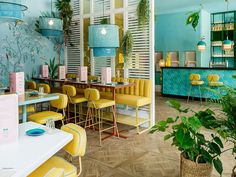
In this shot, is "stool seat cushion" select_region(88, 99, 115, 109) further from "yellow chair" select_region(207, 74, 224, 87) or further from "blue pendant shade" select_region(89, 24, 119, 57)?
"yellow chair" select_region(207, 74, 224, 87)

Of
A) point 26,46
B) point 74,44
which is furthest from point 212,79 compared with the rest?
point 26,46

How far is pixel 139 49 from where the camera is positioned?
18.6ft

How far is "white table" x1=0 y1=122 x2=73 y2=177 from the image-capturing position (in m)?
1.43

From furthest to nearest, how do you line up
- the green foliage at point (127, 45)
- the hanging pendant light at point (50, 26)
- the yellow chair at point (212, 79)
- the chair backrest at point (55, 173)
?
the yellow chair at point (212, 79) < the hanging pendant light at point (50, 26) < the green foliage at point (127, 45) < the chair backrest at point (55, 173)

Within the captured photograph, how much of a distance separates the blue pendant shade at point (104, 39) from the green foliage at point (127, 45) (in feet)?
3.51

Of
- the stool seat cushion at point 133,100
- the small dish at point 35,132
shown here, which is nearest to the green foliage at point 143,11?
the stool seat cushion at point 133,100

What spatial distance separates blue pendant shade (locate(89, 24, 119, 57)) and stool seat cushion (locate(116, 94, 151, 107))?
1085 millimetres

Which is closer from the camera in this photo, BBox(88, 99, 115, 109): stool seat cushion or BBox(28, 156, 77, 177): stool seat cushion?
BBox(28, 156, 77, 177): stool seat cushion

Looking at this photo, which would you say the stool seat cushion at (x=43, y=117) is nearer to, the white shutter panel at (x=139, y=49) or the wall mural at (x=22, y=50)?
the white shutter panel at (x=139, y=49)

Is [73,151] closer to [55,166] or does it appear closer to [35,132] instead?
[55,166]

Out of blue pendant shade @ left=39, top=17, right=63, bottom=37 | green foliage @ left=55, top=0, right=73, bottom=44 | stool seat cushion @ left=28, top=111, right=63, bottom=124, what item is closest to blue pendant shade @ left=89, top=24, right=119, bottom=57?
stool seat cushion @ left=28, top=111, right=63, bottom=124

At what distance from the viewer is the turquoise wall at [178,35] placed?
10875 mm

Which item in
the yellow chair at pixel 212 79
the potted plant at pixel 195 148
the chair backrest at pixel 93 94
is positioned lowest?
the potted plant at pixel 195 148

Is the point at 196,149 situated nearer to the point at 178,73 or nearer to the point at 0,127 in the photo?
the point at 0,127
